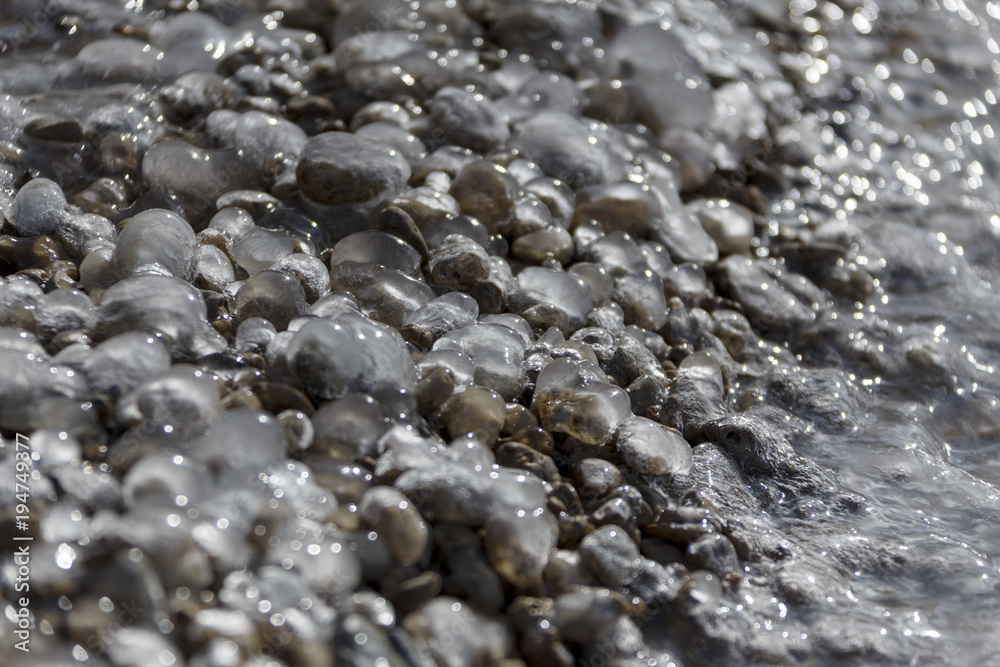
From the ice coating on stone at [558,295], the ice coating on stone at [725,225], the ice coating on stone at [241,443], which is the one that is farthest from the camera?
the ice coating on stone at [725,225]

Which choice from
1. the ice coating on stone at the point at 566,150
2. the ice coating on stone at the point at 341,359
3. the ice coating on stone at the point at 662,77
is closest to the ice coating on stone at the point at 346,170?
the ice coating on stone at the point at 566,150

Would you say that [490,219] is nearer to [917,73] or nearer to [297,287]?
[297,287]

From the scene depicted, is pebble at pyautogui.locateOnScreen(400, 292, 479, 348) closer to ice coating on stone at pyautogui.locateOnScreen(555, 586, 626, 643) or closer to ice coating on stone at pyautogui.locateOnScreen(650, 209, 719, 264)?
ice coating on stone at pyautogui.locateOnScreen(555, 586, 626, 643)

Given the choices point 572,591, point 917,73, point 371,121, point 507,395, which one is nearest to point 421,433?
point 507,395

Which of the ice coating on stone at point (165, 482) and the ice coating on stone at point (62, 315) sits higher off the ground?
the ice coating on stone at point (165, 482)

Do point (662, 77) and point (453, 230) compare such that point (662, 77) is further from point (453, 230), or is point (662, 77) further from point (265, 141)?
point (265, 141)

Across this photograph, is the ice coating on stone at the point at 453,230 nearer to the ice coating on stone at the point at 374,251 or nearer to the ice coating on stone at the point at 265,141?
the ice coating on stone at the point at 374,251

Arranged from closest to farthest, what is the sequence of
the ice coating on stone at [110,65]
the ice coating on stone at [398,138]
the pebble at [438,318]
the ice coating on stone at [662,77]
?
the pebble at [438,318] → the ice coating on stone at [398,138] → the ice coating on stone at [110,65] → the ice coating on stone at [662,77]

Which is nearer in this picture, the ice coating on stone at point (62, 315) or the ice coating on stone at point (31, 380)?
the ice coating on stone at point (31, 380)

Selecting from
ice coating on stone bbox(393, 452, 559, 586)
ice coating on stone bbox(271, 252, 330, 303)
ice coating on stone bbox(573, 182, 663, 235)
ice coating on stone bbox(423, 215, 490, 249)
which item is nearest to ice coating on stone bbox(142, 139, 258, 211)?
ice coating on stone bbox(271, 252, 330, 303)
